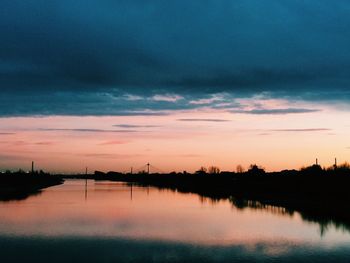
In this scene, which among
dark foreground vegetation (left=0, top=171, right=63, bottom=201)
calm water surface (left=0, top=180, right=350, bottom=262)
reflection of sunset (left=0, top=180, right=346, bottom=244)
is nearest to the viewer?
calm water surface (left=0, top=180, right=350, bottom=262)

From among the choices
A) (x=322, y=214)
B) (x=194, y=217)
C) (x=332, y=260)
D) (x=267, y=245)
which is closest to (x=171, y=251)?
(x=267, y=245)

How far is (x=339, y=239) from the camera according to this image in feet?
83.2

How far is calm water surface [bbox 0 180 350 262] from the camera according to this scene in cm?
2031

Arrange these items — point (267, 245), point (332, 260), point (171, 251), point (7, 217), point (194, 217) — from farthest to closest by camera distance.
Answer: point (194, 217)
point (7, 217)
point (267, 245)
point (171, 251)
point (332, 260)

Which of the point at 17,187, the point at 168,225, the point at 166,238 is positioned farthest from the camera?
the point at 17,187

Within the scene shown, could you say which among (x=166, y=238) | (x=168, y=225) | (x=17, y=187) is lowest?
(x=166, y=238)

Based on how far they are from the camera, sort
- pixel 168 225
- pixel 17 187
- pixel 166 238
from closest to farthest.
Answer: pixel 166 238 → pixel 168 225 → pixel 17 187

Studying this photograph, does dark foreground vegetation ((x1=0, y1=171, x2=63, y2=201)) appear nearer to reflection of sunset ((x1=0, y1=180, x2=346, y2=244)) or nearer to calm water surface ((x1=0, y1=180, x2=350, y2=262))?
reflection of sunset ((x1=0, y1=180, x2=346, y2=244))

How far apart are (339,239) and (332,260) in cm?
617

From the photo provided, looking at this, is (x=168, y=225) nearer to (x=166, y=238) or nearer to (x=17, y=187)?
(x=166, y=238)

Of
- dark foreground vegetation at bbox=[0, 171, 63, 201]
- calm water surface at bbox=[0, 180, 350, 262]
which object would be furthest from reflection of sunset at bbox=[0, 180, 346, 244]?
dark foreground vegetation at bbox=[0, 171, 63, 201]

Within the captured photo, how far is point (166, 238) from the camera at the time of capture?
25250mm

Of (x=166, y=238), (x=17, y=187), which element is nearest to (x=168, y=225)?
(x=166, y=238)

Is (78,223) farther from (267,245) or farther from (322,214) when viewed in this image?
(322,214)
